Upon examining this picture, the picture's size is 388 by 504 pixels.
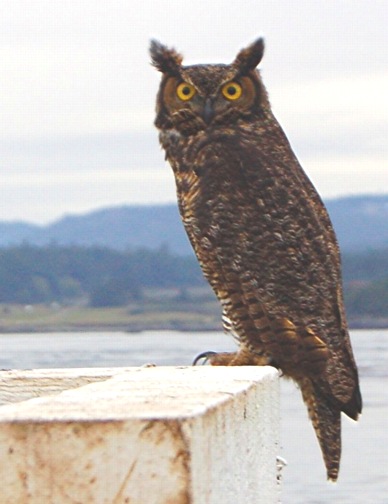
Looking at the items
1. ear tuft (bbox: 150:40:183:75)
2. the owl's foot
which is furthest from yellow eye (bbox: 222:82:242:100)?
the owl's foot

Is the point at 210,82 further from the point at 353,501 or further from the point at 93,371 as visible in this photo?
the point at 353,501

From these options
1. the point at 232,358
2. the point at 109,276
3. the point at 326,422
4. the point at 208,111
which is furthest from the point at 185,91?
the point at 109,276

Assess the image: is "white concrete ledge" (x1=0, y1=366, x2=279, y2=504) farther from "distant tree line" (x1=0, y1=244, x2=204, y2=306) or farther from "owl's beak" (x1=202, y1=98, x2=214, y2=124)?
"distant tree line" (x1=0, y1=244, x2=204, y2=306)

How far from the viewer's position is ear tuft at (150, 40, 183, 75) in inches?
295

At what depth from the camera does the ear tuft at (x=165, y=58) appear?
749 cm

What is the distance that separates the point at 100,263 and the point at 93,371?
484 ft

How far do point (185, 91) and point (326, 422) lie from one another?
1759mm

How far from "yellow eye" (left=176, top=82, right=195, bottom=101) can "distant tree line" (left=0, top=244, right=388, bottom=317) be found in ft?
340

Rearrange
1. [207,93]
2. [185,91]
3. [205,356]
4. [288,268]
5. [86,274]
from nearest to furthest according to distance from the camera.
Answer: [205,356]
[288,268]
[207,93]
[185,91]
[86,274]

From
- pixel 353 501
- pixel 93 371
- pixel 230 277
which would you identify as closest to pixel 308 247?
pixel 230 277

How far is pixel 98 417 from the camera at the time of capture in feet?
7.67

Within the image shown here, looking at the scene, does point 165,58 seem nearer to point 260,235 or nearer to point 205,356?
point 260,235

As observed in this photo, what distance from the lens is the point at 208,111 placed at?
7.28 meters

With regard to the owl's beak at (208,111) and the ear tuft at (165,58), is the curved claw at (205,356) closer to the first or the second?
the owl's beak at (208,111)
